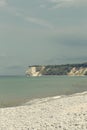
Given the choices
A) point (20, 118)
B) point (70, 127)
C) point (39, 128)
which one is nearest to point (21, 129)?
point (39, 128)

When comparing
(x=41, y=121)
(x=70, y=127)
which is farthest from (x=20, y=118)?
(x=70, y=127)

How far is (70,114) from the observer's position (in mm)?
26172

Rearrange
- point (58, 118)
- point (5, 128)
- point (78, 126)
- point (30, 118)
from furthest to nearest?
1. point (30, 118)
2. point (58, 118)
3. point (5, 128)
4. point (78, 126)

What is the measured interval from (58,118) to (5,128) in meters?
3.72

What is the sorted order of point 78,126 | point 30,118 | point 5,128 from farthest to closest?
point 30,118, point 5,128, point 78,126

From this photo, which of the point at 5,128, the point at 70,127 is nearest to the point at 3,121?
the point at 5,128

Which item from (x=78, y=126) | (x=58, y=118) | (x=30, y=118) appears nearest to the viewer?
(x=78, y=126)

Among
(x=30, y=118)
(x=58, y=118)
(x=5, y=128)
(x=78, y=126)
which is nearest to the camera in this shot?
(x=78, y=126)

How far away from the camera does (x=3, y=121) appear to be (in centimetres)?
2645

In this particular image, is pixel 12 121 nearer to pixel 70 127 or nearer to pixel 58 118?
pixel 58 118

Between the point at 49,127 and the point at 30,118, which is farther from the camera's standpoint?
the point at 30,118

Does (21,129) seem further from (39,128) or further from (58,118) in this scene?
(58,118)

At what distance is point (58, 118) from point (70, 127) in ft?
11.7

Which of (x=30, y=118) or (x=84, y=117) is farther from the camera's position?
(x=30, y=118)
